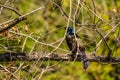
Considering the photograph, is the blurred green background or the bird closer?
the blurred green background

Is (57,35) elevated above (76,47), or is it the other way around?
(76,47)

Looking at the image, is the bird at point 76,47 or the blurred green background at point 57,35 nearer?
the blurred green background at point 57,35

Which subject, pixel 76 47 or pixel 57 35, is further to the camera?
pixel 57 35

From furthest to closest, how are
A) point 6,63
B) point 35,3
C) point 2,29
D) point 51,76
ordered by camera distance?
1. point 35,3
2. point 51,76
3. point 6,63
4. point 2,29

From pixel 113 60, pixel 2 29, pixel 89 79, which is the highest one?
pixel 2 29

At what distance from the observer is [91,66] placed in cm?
916

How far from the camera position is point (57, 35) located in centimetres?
930

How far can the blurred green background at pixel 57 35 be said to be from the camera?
4789 millimetres

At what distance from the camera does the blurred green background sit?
4.79m

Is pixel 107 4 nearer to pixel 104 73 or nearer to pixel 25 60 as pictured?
pixel 104 73

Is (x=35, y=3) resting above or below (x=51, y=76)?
above

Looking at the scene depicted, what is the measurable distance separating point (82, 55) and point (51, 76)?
3.64 m

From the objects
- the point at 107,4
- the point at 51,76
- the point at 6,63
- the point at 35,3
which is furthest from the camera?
the point at 35,3

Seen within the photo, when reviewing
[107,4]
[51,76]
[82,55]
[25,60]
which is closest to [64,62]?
[82,55]
